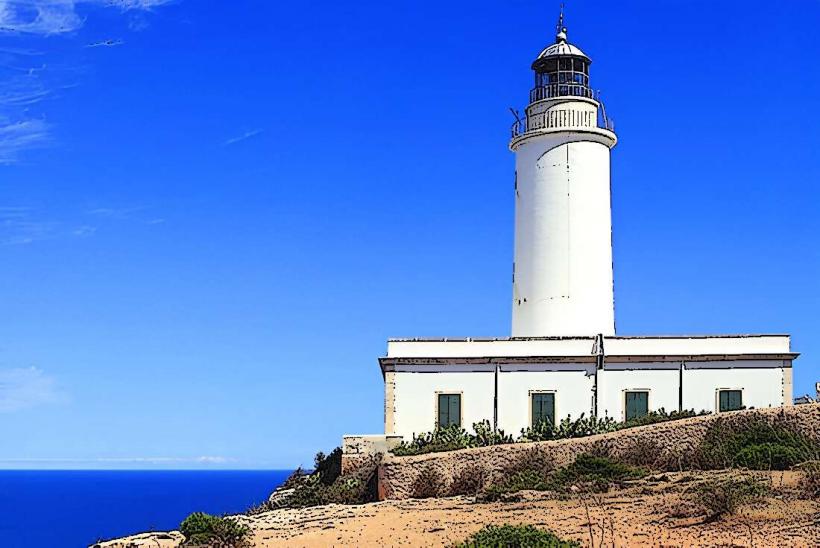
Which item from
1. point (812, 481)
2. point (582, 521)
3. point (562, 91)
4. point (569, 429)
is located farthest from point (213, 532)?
point (562, 91)

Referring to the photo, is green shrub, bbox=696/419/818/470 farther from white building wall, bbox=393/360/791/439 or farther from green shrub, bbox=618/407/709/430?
white building wall, bbox=393/360/791/439

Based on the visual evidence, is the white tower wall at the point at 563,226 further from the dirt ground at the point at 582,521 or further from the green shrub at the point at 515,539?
the green shrub at the point at 515,539

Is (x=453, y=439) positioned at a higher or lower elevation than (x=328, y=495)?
A: higher

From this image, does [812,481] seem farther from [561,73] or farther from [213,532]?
[561,73]

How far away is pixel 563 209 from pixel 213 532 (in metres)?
15.7

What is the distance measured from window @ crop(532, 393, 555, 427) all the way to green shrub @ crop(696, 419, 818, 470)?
6701mm

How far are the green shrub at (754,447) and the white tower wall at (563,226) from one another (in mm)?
8634

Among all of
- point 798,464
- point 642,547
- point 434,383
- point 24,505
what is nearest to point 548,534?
point 642,547

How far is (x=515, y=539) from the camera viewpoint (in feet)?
45.8

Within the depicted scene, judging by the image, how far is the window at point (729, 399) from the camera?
27.4m

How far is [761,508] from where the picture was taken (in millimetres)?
15547

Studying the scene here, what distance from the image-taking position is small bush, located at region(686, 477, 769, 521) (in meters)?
15.3

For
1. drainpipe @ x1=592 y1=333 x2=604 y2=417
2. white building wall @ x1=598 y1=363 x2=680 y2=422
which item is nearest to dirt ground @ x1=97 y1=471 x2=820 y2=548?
drainpipe @ x1=592 y1=333 x2=604 y2=417

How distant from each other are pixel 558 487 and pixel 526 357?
8.89 m
